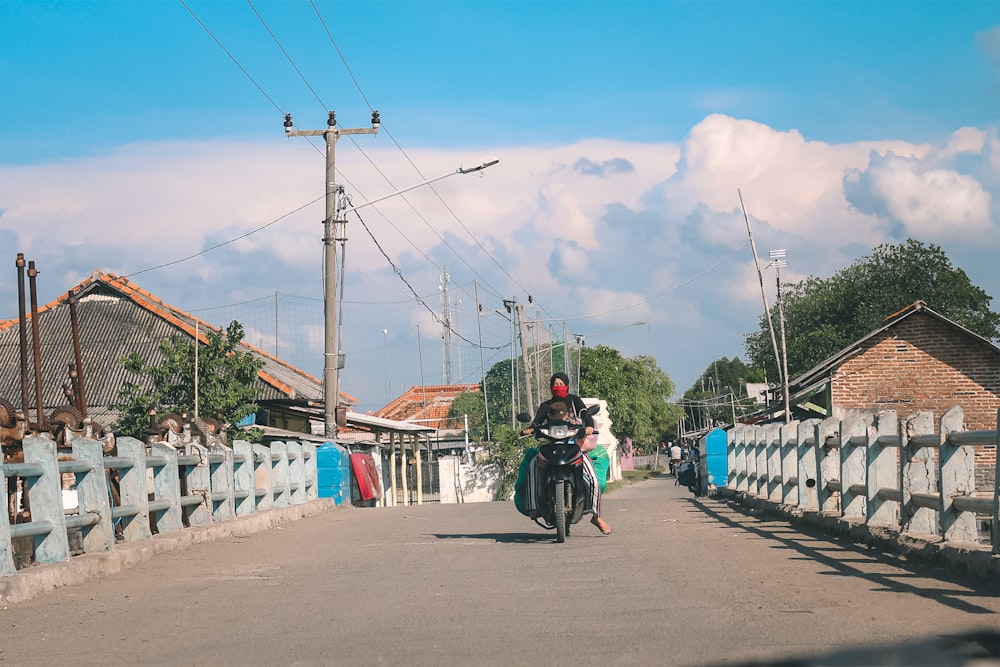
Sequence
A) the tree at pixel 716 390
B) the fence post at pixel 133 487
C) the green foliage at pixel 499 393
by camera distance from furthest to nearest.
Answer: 1. the tree at pixel 716 390
2. the green foliage at pixel 499 393
3. the fence post at pixel 133 487

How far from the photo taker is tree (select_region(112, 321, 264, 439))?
2491 centimetres

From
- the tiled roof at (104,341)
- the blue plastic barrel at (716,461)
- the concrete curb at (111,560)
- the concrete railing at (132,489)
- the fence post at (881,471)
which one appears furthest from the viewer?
the tiled roof at (104,341)

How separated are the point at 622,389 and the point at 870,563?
91.8m

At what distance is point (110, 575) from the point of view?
9.42 meters

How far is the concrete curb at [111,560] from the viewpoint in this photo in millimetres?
7637

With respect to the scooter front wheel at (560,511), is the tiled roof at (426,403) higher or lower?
higher

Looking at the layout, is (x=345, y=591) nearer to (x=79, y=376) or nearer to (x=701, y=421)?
(x=79, y=376)

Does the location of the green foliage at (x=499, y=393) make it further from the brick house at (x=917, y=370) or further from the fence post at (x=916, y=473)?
the fence post at (x=916, y=473)

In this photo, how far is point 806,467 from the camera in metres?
13.0

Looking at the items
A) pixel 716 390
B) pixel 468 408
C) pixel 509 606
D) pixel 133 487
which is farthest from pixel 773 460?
pixel 716 390

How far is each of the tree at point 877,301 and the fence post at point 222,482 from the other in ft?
195

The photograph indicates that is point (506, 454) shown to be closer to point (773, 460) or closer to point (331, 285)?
point (331, 285)

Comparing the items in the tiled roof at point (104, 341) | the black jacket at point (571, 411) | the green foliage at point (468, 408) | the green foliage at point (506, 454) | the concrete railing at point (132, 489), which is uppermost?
the tiled roof at point (104, 341)

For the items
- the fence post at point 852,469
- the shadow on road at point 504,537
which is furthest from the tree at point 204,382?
the fence post at point 852,469
